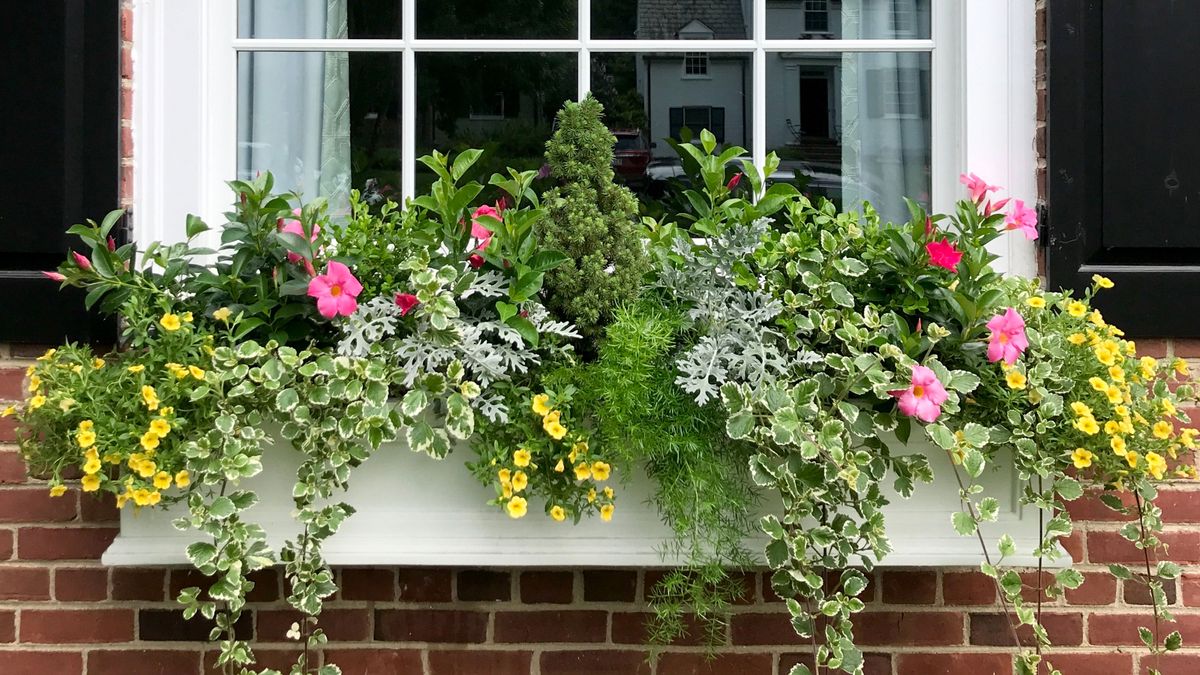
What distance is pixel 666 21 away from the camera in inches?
78.8

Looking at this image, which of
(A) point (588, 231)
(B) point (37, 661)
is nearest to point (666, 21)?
(A) point (588, 231)

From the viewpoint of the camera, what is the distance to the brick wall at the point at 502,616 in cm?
179

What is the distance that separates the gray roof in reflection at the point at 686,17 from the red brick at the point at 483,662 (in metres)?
1.32

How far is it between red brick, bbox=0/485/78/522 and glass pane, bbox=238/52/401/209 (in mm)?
743

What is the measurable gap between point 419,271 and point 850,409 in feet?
2.37

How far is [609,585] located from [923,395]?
Result: 0.72 m

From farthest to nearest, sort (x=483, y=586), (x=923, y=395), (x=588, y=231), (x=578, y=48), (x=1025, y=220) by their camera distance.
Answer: (x=578, y=48), (x=483, y=586), (x=1025, y=220), (x=588, y=231), (x=923, y=395)

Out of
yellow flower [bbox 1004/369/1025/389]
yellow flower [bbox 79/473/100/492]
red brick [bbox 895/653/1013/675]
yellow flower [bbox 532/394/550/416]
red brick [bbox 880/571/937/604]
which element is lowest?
red brick [bbox 895/653/1013/675]

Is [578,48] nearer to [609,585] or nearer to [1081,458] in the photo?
[609,585]

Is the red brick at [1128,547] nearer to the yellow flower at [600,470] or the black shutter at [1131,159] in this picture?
the black shutter at [1131,159]

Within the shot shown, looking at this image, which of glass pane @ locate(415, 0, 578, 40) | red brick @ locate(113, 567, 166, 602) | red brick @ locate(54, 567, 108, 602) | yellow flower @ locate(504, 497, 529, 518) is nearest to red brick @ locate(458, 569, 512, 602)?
yellow flower @ locate(504, 497, 529, 518)

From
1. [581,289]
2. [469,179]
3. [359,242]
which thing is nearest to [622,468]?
[581,289]

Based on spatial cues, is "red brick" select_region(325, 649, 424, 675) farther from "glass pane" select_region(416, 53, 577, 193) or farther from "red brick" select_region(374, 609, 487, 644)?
"glass pane" select_region(416, 53, 577, 193)

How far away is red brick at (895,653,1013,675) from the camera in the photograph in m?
1.80
